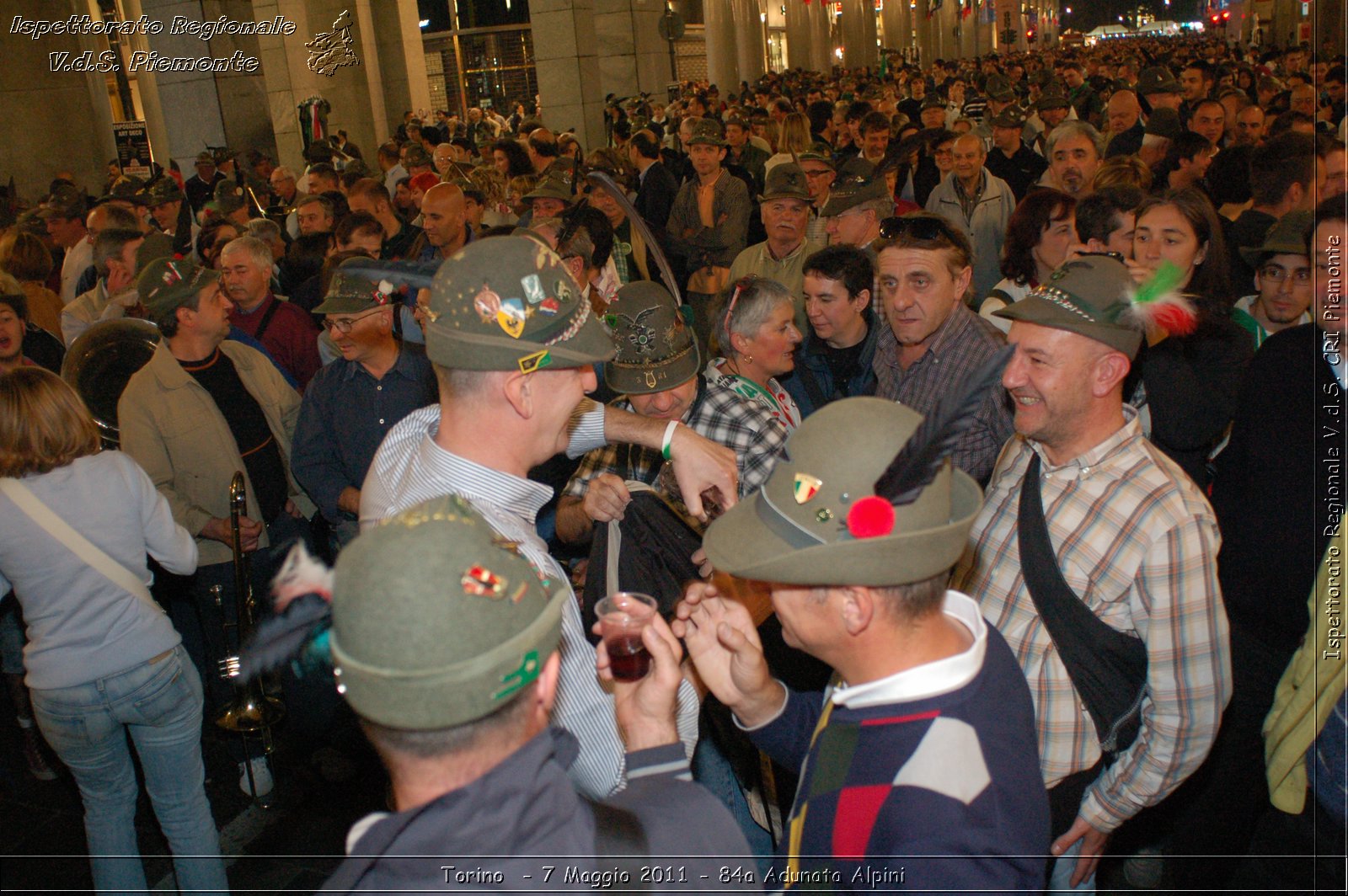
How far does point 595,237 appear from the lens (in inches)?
248

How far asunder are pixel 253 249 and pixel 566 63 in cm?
1550

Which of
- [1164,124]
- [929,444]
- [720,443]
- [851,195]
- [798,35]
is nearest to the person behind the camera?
[929,444]

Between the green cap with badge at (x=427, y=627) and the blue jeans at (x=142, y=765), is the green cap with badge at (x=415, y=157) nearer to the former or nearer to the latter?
the blue jeans at (x=142, y=765)

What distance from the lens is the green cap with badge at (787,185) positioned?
6227 millimetres

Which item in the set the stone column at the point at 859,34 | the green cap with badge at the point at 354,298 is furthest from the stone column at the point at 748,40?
the green cap with badge at the point at 354,298

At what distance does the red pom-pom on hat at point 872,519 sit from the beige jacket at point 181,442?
3800mm

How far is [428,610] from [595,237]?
16.7 ft

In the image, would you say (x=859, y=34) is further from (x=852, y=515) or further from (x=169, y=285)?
(x=852, y=515)

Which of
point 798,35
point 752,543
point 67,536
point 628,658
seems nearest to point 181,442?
point 67,536

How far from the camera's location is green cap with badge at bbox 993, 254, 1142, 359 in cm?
274

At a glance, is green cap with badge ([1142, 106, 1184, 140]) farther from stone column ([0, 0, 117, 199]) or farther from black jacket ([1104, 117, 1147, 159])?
stone column ([0, 0, 117, 199])

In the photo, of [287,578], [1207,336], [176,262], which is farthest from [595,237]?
[287,578]

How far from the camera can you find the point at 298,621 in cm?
184

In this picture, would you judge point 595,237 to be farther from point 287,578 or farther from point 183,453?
point 287,578
